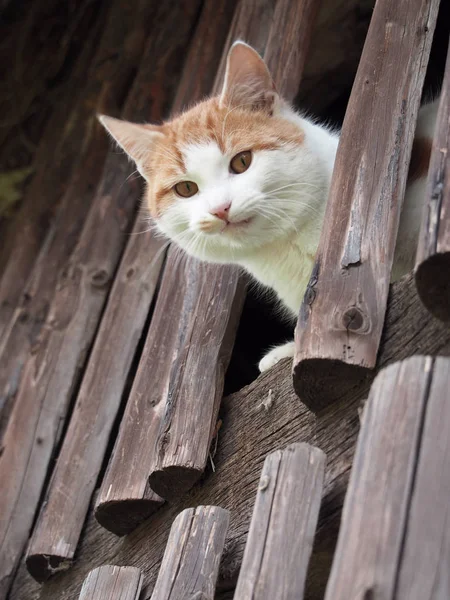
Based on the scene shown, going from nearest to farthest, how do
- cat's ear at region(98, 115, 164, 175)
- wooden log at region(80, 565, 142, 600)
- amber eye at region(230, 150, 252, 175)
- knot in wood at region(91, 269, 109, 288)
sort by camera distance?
wooden log at region(80, 565, 142, 600)
amber eye at region(230, 150, 252, 175)
cat's ear at region(98, 115, 164, 175)
knot in wood at region(91, 269, 109, 288)

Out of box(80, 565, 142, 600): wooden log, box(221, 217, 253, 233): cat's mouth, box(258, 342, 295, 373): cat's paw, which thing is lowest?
box(80, 565, 142, 600): wooden log

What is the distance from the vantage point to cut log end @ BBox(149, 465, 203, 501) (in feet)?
7.66

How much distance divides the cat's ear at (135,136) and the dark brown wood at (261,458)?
1.07 m

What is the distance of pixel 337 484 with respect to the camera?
1.74 meters

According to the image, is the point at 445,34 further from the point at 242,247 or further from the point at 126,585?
the point at 126,585

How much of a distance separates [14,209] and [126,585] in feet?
8.82

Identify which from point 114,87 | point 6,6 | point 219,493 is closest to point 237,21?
point 114,87

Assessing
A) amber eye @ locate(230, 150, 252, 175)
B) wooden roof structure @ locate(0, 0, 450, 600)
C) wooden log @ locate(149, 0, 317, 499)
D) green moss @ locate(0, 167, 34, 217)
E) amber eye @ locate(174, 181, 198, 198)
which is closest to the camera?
wooden roof structure @ locate(0, 0, 450, 600)

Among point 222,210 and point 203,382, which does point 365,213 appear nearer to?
point 222,210

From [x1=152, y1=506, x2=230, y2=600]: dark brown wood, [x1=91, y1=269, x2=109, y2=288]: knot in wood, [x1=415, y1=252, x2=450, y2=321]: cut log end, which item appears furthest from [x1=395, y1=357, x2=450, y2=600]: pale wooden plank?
[x1=91, y1=269, x2=109, y2=288]: knot in wood

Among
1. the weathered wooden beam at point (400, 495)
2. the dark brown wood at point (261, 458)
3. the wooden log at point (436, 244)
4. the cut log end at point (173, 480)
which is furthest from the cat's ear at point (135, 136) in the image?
the weathered wooden beam at point (400, 495)

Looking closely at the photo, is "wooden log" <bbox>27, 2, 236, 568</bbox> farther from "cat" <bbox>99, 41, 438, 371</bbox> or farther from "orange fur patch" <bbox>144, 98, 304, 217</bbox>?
"cat" <bbox>99, 41, 438, 371</bbox>

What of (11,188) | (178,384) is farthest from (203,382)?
(11,188)

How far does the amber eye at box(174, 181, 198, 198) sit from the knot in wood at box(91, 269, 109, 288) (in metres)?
1.01
